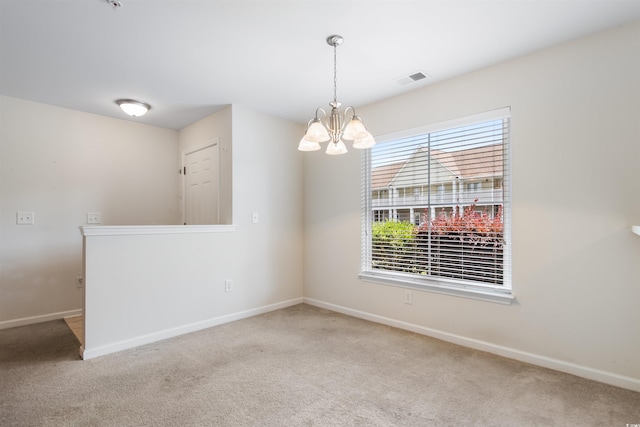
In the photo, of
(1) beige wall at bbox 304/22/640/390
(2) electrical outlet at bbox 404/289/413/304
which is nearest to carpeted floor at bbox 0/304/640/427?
(1) beige wall at bbox 304/22/640/390

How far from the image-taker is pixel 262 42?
2.33 metres

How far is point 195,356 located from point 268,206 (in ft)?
6.15

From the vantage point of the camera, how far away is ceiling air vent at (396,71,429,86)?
282cm

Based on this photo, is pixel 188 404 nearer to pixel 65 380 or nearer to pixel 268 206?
pixel 65 380

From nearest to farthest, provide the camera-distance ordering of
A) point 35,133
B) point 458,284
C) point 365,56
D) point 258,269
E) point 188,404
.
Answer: point 188,404
point 365,56
point 458,284
point 35,133
point 258,269

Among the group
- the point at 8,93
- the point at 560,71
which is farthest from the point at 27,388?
the point at 560,71

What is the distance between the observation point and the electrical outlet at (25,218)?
3.40m

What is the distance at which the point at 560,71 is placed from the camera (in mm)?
2352

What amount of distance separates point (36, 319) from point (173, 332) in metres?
1.74

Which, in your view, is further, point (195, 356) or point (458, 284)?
point (458, 284)

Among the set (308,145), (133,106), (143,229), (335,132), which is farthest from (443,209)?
(133,106)

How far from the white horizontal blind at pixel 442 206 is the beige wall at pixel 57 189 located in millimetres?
3101

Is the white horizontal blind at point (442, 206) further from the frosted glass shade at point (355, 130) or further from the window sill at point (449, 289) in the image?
the frosted glass shade at point (355, 130)

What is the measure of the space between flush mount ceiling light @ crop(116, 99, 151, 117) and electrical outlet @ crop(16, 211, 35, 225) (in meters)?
1.53
